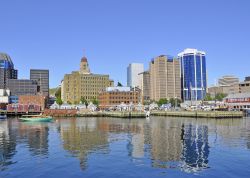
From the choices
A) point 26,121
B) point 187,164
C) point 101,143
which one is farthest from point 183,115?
point 187,164

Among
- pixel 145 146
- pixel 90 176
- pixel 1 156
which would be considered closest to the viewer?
pixel 90 176

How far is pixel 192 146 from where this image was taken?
5997 centimetres

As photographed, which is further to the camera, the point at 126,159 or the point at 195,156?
the point at 195,156

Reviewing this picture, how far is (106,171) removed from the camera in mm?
40031

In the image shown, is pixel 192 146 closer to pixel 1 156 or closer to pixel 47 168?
pixel 47 168

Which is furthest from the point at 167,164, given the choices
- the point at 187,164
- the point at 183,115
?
the point at 183,115

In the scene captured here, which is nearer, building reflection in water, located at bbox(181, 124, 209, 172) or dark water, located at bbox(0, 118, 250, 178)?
dark water, located at bbox(0, 118, 250, 178)

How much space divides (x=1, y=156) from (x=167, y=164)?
2637cm

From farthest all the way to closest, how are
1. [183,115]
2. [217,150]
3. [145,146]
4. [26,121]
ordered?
[183,115] < [26,121] < [145,146] < [217,150]

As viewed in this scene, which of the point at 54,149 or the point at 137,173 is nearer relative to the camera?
the point at 137,173

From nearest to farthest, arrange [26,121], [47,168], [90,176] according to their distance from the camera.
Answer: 1. [90,176]
2. [47,168]
3. [26,121]

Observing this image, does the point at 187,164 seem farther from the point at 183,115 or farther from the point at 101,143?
the point at 183,115

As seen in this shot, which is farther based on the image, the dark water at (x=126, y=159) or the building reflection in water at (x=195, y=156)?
the building reflection in water at (x=195, y=156)

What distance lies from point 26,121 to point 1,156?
98.6 meters
